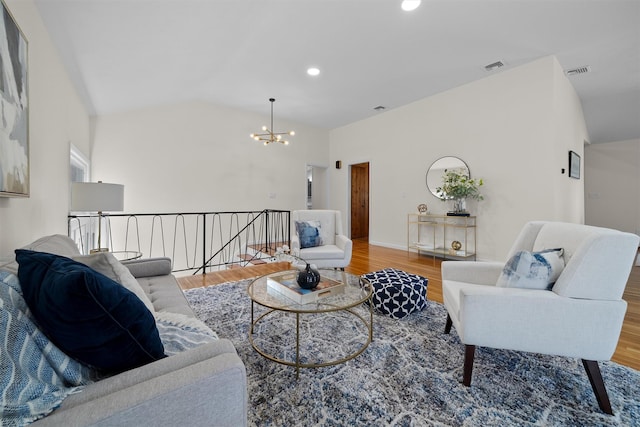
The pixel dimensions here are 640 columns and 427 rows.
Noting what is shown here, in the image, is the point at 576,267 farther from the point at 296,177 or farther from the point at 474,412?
the point at 296,177

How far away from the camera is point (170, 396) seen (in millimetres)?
699

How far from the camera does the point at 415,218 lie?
17.3ft

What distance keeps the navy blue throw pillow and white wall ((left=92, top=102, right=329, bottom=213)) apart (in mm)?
4492

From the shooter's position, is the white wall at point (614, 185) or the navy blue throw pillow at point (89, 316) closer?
the navy blue throw pillow at point (89, 316)

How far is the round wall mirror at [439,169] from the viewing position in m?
4.54

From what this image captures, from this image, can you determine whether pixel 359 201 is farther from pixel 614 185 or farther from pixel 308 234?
pixel 614 185

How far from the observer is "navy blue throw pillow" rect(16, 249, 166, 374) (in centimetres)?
72


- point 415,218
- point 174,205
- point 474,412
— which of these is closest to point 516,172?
point 415,218

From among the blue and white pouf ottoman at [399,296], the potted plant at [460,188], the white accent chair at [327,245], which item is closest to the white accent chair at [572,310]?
the blue and white pouf ottoman at [399,296]

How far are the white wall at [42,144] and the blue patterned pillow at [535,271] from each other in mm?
2887

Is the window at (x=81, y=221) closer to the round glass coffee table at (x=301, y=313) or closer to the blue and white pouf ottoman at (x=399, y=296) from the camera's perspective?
the round glass coffee table at (x=301, y=313)

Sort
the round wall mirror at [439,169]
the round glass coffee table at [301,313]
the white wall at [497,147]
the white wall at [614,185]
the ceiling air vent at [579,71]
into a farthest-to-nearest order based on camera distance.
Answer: the white wall at [614,185] → the round wall mirror at [439,169] → the ceiling air vent at [579,71] → the white wall at [497,147] → the round glass coffee table at [301,313]

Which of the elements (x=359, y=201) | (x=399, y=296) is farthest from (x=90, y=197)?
(x=359, y=201)

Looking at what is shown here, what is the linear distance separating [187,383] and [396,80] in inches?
183
